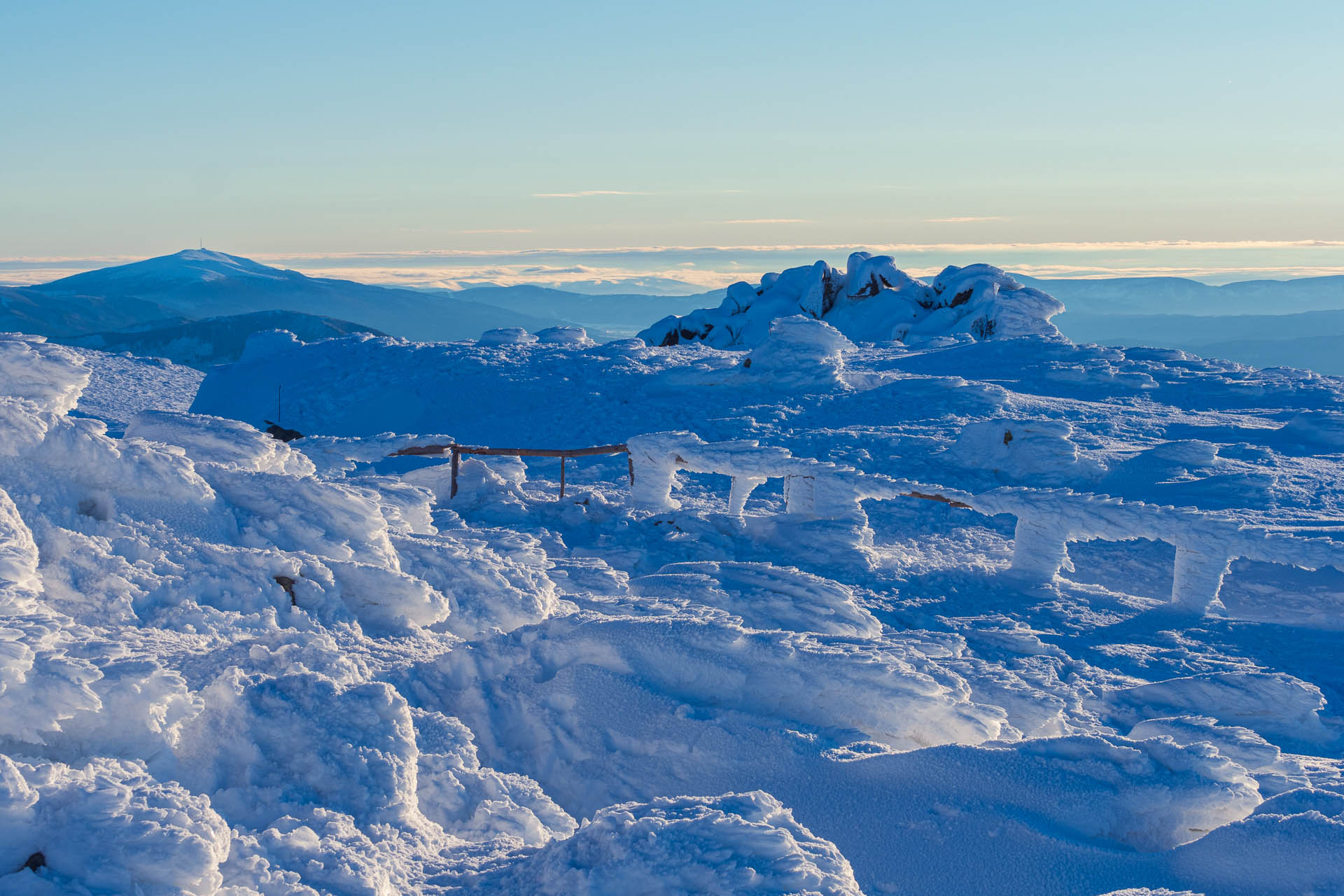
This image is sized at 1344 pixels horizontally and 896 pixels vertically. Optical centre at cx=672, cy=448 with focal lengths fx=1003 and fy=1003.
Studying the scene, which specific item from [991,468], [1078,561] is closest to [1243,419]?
[991,468]

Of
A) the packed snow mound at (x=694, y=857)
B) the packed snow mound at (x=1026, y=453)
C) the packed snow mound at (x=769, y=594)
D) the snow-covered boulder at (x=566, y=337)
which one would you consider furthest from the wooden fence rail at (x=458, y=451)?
the snow-covered boulder at (x=566, y=337)

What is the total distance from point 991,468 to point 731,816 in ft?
50.8

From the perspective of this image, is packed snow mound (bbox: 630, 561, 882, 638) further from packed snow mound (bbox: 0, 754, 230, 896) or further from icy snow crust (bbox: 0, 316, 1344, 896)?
packed snow mound (bbox: 0, 754, 230, 896)

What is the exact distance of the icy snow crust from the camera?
3.82 m

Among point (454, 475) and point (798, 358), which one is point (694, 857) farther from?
point (798, 358)

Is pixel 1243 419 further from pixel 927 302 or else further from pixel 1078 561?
pixel 927 302

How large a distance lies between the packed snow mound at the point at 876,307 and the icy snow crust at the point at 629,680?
59.6ft

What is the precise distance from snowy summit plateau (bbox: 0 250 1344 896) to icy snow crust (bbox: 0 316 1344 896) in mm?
22

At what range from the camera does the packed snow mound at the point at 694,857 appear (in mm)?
3424

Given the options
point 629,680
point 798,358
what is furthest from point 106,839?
point 798,358

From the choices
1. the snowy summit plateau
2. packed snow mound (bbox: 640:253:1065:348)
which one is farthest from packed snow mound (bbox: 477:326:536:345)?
Answer: the snowy summit plateau

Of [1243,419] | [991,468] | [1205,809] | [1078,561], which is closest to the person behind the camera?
[1205,809]

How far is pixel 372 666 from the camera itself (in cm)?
631

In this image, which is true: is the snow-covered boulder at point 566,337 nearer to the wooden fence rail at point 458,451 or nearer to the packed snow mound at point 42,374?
the wooden fence rail at point 458,451
